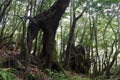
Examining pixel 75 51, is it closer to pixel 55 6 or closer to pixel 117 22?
pixel 117 22

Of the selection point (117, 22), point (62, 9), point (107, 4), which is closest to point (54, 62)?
point (62, 9)

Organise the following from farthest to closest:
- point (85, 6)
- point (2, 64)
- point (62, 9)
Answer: point (85, 6), point (62, 9), point (2, 64)

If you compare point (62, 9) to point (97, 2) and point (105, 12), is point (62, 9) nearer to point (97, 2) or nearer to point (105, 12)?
point (97, 2)

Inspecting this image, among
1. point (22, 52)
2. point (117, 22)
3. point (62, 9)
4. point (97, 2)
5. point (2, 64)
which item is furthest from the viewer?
point (117, 22)

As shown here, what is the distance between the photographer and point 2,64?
8.11 meters

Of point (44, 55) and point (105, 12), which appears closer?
point (44, 55)

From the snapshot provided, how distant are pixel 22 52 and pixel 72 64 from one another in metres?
7.23

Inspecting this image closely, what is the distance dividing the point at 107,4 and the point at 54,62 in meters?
6.57

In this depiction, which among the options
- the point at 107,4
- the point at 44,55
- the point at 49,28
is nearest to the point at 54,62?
the point at 44,55

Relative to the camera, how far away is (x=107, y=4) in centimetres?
1564

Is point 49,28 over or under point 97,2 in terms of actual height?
under

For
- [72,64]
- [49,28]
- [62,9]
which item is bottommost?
[72,64]

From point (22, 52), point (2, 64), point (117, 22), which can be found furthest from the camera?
point (117, 22)

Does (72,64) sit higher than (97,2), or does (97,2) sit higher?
(97,2)
